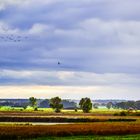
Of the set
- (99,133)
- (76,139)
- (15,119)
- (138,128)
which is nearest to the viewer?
(76,139)

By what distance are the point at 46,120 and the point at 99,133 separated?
64589 mm

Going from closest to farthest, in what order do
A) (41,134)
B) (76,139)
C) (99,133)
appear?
(76,139)
(41,134)
(99,133)

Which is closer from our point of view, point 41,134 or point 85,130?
point 41,134

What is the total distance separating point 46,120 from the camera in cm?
13300

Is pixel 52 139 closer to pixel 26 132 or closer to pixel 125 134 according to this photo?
pixel 26 132

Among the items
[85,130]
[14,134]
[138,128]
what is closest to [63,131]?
[85,130]

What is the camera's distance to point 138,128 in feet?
252

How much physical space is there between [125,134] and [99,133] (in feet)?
13.0

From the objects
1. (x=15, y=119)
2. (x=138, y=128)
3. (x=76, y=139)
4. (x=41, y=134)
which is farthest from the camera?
(x=15, y=119)

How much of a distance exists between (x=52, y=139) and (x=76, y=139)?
299 cm

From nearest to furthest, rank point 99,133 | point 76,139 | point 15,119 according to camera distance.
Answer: point 76,139
point 99,133
point 15,119

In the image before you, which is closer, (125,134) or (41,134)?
(41,134)

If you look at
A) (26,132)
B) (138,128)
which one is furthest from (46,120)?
(26,132)

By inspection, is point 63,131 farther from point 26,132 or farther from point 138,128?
point 138,128
